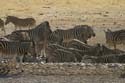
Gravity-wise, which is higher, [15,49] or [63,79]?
[15,49]

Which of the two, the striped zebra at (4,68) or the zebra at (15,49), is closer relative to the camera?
the striped zebra at (4,68)

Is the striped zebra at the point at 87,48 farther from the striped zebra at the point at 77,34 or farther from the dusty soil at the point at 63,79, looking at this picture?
the striped zebra at the point at 77,34

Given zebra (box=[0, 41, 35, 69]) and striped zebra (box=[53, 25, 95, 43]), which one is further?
striped zebra (box=[53, 25, 95, 43])

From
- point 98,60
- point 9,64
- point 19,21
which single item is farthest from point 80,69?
point 19,21

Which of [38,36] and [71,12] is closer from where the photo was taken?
[38,36]

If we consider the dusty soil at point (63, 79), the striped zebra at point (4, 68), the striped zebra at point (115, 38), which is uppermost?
the striped zebra at point (115, 38)

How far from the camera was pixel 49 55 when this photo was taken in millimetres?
13977

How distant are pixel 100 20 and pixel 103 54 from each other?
9427 mm

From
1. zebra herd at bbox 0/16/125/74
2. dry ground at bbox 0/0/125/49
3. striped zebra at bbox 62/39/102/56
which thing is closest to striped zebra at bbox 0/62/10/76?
zebra herd at bbox 0/16/125/74

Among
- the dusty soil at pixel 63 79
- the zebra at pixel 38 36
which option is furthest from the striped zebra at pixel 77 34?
the dusty soil at pixel 63 79

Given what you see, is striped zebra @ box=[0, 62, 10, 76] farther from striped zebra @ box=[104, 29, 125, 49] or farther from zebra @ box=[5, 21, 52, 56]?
striped zebra @ box=[104, 29, 125, 49]

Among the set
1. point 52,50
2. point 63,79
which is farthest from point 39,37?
point 63,79

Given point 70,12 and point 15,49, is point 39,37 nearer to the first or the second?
point 15,49

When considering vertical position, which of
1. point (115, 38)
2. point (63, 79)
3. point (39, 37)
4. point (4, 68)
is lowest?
point (63, 79)
